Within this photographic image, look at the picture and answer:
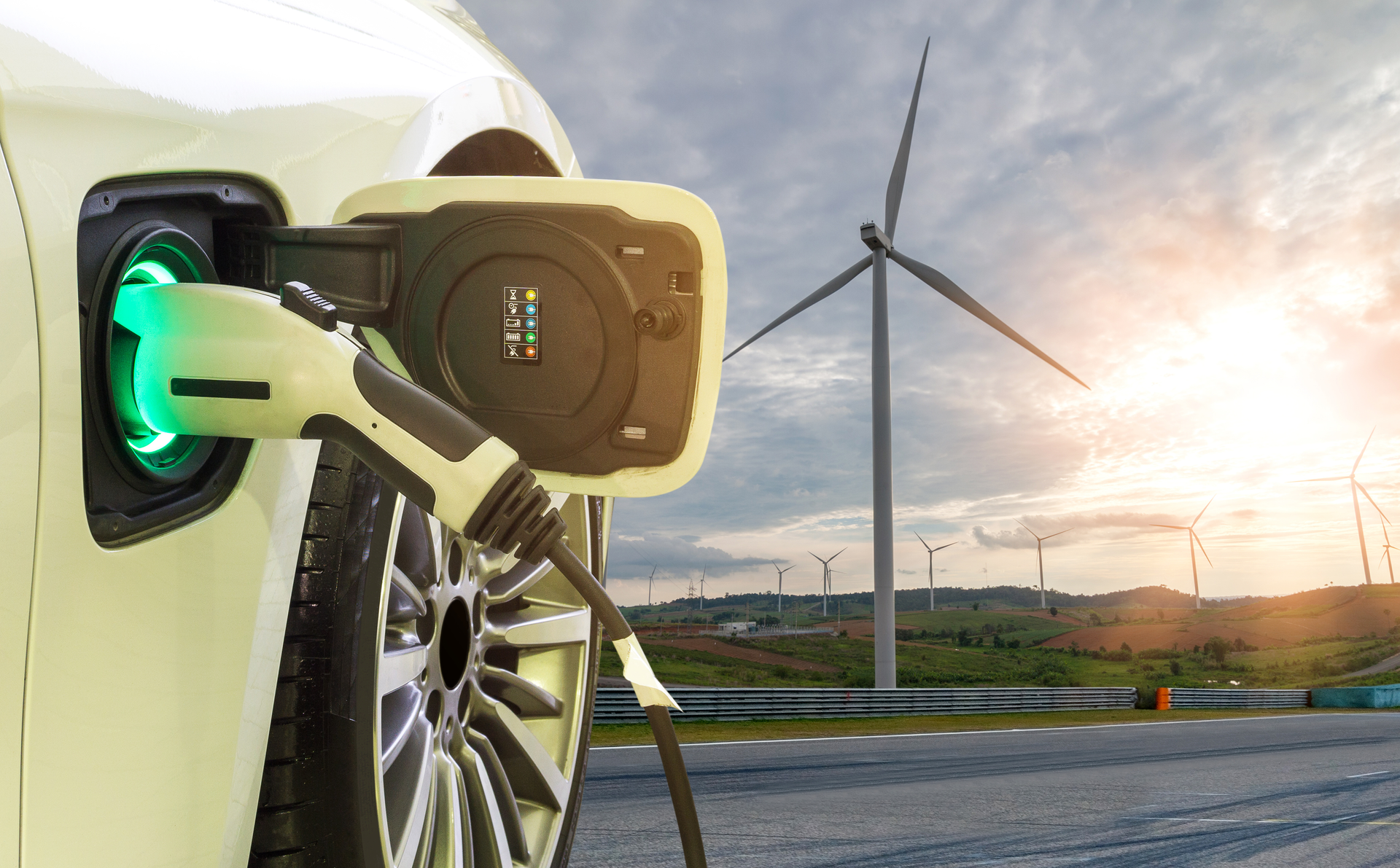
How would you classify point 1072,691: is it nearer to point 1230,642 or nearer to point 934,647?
point 934,647

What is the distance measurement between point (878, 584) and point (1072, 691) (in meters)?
5.16

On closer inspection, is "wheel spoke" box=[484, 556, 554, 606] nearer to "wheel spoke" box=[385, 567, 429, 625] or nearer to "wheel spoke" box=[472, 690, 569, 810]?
"wheel spoke" box=[472, 690, 569, 810]

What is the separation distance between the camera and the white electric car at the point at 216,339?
0.78m

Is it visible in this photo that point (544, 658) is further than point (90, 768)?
Yes

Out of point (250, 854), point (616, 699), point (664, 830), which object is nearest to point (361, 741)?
point (250, 854)

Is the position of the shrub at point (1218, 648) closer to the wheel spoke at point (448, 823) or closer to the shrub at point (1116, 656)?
the shrub at point (1116, 656)

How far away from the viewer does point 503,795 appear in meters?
2.12

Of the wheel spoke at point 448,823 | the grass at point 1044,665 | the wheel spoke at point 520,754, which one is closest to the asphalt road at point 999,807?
the wheel spoke at point 520,754

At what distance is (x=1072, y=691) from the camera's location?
845 inches

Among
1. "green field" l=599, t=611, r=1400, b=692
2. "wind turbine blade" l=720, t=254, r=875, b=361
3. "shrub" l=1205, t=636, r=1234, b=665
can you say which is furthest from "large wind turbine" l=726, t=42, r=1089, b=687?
"shrub" l=1205, t=636, r=1234, b=665

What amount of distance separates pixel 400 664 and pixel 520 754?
0.72m

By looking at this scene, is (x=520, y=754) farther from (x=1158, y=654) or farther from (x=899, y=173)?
(x=1158, y=654)

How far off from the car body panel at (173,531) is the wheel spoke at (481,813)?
906 millimetres

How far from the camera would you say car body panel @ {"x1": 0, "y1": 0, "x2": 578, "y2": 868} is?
2.56ft
